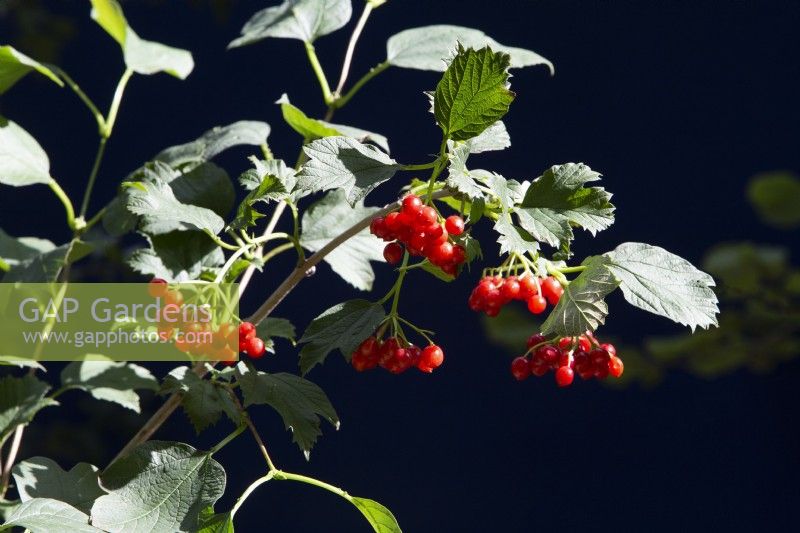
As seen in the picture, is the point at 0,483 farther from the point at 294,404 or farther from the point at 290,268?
the point at 290,268

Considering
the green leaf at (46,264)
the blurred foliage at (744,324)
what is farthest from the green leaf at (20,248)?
the blurred foliage at (744,324)

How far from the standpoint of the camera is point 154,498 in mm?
793

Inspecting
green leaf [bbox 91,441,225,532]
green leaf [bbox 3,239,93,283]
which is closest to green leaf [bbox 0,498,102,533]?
green leaf [bbox 91,441,225,532]

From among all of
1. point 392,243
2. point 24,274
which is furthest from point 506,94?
point 24,274

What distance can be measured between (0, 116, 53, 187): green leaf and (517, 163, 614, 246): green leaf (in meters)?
0.56

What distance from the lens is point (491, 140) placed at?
80cm

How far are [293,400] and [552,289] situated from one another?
0.82ft

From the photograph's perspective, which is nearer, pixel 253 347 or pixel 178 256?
pixel 253 347

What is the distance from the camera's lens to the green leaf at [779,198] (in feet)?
7.22

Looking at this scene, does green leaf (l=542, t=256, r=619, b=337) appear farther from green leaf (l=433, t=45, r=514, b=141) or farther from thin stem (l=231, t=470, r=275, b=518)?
thin stem (l=231, t=470, r=275, b=518)

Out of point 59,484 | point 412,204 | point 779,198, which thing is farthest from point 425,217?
point 779,198

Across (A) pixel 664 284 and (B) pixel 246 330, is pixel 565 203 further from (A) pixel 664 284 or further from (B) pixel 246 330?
(B) pixel 246 330

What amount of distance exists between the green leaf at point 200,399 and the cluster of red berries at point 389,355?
119mm

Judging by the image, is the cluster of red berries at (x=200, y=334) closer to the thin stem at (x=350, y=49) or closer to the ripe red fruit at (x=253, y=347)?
the ripe red fruit at (x=253, y=347)
